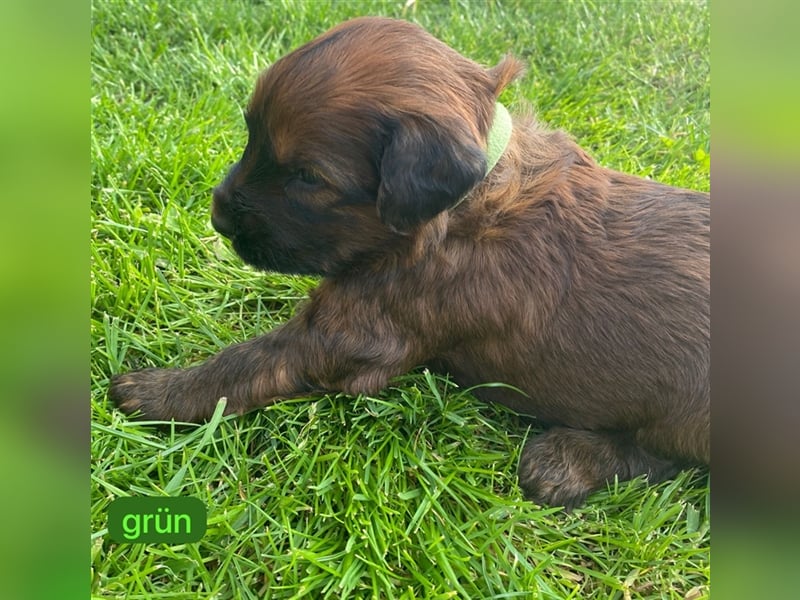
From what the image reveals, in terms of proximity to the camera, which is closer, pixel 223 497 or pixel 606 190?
pixel 223 497

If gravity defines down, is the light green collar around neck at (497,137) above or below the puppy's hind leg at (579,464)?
above

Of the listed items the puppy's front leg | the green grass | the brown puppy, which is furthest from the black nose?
the green grass

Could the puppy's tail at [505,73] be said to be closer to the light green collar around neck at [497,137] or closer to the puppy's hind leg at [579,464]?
the light green collar around neck at [497,137]

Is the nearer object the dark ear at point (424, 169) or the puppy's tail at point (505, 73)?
the dark ear at point (424, 169)

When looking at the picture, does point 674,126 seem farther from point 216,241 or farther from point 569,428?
point 216,241

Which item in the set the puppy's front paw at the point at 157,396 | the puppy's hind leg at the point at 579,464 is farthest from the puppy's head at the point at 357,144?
the puppy's hind leg at the point at 579,464

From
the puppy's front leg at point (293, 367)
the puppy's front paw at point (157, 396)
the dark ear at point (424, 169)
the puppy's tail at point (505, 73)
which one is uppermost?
the puppy's tail at point (505, 73)
